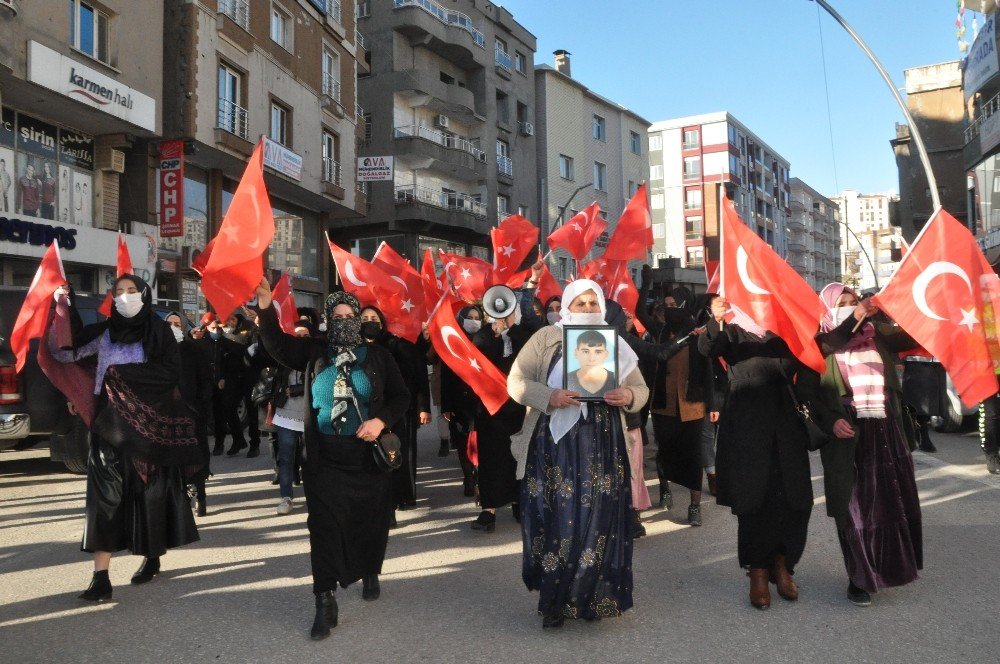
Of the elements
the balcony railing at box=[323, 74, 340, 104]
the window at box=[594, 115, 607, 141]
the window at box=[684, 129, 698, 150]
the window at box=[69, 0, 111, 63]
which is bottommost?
the window at box=[69, 0, 111, 63]

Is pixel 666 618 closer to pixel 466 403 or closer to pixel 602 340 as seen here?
pixel 602 340

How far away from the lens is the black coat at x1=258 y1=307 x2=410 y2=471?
469 centimetres

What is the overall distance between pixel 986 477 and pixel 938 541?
131 inches

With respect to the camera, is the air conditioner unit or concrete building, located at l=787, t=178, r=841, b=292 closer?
the air conditioner unit

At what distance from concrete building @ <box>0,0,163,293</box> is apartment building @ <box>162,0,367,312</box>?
84 cm

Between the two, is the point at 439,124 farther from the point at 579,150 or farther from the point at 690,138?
the point at 690,138

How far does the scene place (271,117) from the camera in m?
25.0

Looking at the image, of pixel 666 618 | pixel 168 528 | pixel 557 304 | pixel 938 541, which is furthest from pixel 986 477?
pixel 168 528

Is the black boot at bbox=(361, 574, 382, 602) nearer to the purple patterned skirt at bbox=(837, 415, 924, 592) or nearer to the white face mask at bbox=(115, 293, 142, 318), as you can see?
the white face mask at bbox=(115, 293, 142, 318)

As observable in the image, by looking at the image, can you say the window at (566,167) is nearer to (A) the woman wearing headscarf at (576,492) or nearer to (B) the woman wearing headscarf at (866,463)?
(B) the woman wearing headscarf at (866,463)

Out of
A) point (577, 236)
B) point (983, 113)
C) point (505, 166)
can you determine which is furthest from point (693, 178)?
point (577, 236)

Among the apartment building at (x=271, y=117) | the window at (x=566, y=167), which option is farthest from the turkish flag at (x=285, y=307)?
the window at (x=566, y=167)

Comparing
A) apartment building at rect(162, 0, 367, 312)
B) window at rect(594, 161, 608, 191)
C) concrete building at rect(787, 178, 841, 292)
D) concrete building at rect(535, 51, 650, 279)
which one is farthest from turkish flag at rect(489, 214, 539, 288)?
concrete building at rect(787, 178, 841, 292)

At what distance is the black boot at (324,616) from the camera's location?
14.5ft
